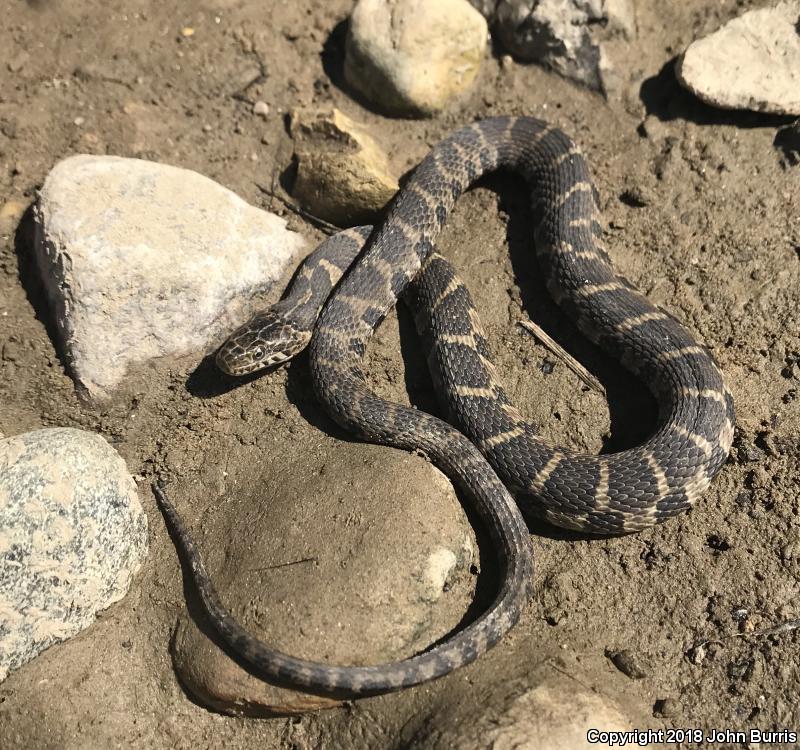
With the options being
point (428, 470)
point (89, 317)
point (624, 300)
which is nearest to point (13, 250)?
point (89, 317)

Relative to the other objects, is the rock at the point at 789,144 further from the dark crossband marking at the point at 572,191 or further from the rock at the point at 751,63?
the dark crossband marking at the point at 572,191

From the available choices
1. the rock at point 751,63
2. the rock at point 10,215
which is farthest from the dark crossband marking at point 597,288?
the rock at point 10,215

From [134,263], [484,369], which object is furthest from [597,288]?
[134,263]

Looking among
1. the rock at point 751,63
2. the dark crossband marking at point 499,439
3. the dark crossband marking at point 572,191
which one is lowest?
the dark crossband marking at point 499,439

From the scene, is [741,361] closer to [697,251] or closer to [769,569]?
[697,251]

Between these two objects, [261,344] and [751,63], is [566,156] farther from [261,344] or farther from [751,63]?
[261,344]

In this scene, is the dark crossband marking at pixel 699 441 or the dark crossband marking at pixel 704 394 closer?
the dark crossband marking at pixel 699 441
